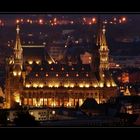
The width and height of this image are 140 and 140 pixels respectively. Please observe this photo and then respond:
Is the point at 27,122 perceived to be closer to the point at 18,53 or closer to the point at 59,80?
the point at 59,80

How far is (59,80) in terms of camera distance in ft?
53.2

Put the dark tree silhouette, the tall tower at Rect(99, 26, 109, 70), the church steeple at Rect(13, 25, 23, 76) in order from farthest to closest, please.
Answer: the tall tower at Rect(99, 26, 109, 70) < the church steeple at Rect(13, 25, 23, 76) < the dark tree silhouette

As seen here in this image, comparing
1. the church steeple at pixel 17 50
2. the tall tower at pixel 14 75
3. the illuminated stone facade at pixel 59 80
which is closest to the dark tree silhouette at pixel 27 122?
the tall tower at pixel 14 75

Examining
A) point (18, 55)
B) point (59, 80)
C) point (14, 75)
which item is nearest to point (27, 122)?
point (14, 75)

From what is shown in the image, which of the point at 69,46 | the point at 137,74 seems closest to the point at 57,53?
the point at 69,46

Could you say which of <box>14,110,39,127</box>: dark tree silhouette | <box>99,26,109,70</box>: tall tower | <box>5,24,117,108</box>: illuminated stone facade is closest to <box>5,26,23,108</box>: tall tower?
<box>5,24,117,108</box>: illuminated stone facade

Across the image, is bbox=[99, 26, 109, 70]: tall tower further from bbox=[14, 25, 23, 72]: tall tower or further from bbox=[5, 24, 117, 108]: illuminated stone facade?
bbox=[14, 25, 23, 72]: tall tower

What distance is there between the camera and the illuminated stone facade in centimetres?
1508

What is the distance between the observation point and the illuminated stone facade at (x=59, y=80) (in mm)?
15078

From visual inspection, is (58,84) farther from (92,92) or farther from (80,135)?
(80,135)

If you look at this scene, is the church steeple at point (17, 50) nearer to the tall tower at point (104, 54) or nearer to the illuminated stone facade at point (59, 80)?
the illuminated stone facade at point (59, 80)

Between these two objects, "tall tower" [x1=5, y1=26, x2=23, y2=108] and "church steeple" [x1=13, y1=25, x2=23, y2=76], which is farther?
"church steeple" [x1=13, y1=25, x2=23, y2=76]
